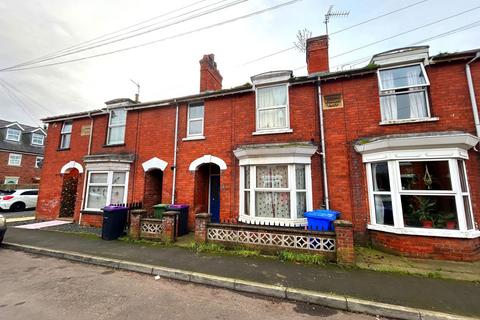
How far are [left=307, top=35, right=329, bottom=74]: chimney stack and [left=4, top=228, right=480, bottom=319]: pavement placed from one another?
7.70 meters

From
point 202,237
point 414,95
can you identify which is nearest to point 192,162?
point 202,237

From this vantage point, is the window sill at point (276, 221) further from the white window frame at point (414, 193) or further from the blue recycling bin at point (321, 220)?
the white window frame at point (414, 193)

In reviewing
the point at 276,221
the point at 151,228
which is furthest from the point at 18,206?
the point at 276,221

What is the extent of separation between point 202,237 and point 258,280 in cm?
290

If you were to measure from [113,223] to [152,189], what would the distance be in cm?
273

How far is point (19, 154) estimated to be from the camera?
79.8 ft

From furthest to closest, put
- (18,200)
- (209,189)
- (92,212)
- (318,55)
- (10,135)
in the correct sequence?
(10,135) → (18,200) → (92,212) → (209,189) → (318,55)

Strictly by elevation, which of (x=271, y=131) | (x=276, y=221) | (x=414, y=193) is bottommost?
(x=276, y=221)

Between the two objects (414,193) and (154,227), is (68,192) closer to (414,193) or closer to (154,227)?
(154,227)

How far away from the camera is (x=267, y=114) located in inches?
355

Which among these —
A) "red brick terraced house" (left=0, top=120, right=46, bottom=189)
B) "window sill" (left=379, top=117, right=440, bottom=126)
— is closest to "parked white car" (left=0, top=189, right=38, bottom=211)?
"red brick terraced house" (left=0, top=120, right=46, bottom=189)

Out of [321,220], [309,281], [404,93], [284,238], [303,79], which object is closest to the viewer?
[309,281]

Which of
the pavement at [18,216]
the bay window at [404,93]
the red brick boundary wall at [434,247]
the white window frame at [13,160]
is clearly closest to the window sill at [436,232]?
the red brick boundary wall at [434,247]

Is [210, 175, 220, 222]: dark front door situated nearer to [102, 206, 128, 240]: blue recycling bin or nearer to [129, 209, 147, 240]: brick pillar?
[129, 209, 147, 240]: brick pillar
